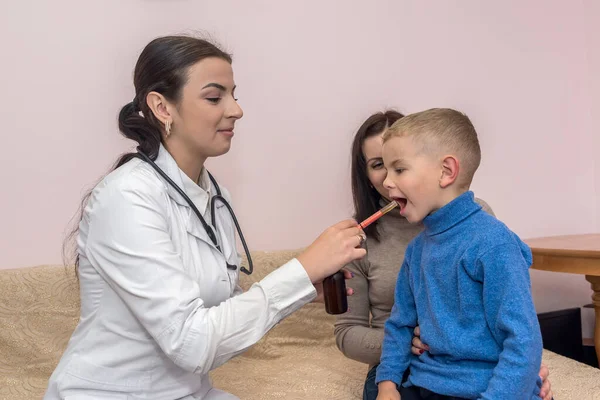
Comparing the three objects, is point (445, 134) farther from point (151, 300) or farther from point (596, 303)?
point (596, 303)

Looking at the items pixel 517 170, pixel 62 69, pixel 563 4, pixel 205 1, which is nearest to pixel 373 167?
pixel 205 1

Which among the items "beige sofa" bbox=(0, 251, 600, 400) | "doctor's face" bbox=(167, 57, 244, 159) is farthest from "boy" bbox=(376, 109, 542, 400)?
"beige sofa" bbox=(0, 251, 600, 400)

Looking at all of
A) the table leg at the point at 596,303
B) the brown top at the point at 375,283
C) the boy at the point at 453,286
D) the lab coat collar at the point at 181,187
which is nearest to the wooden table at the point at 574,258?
the table leg at the point at 596,303

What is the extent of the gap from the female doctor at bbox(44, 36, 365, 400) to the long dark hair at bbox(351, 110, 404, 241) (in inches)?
17.2

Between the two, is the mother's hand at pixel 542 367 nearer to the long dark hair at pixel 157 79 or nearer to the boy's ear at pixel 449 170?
the boy's ear at pixel 449 170

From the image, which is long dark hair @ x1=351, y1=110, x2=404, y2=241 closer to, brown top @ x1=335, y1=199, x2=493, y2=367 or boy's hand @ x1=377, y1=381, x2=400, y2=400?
brown top @ x1=335, y1=199, x2=493, y2=367

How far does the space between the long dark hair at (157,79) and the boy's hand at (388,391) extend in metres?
0.73

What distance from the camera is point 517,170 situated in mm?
2736

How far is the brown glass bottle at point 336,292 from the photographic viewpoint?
1338 mm

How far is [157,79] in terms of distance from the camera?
1.42 meters

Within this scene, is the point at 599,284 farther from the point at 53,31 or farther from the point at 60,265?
the point at 53,31

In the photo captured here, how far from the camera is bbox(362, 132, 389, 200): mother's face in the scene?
1685 millimetres

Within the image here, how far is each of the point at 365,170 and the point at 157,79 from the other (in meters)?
0.64

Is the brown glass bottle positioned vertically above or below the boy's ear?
below
